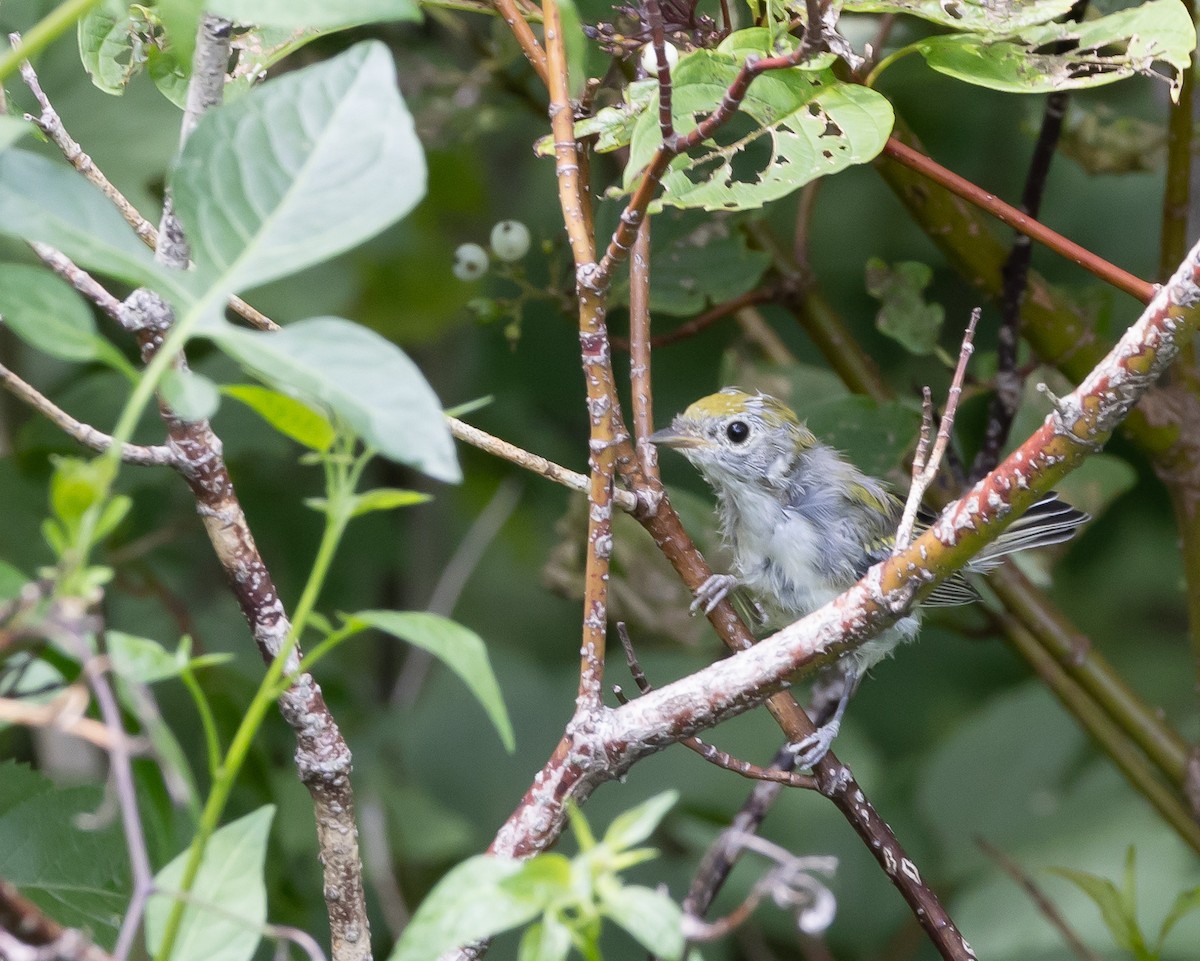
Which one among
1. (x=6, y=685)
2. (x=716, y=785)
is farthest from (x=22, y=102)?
(x=716, y=785)

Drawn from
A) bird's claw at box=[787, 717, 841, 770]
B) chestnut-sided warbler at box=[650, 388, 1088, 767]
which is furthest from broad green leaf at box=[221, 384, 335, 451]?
chestnut-sided warbler at box=[650, 388, 1088, 767]

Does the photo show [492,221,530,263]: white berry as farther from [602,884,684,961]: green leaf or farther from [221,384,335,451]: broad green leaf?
[602,884,684,961]: green leaf

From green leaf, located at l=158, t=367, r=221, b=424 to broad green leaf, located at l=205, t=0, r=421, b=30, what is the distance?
0.25 metres

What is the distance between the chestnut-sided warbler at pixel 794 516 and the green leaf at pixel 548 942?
1763 millimetres

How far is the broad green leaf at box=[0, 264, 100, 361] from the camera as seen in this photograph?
82 centimetres

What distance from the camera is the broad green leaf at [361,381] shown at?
0.75 m

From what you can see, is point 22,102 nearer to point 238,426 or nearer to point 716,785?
point 238,426

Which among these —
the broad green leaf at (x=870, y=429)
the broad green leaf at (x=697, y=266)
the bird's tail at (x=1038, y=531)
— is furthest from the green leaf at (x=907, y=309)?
the bird's tail at (x=1038, y=531)

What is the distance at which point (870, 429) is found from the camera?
8.29 feet

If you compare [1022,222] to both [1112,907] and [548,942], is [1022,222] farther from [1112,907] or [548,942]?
[548,942]

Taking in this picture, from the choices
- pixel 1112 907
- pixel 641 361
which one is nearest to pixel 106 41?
pixel 641 361

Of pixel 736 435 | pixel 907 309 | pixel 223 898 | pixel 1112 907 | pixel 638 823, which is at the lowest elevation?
pixel 1112 907

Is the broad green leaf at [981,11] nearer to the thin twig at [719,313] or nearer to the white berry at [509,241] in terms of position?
the thin twig at [719,313]

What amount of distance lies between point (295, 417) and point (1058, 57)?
1.23 m
